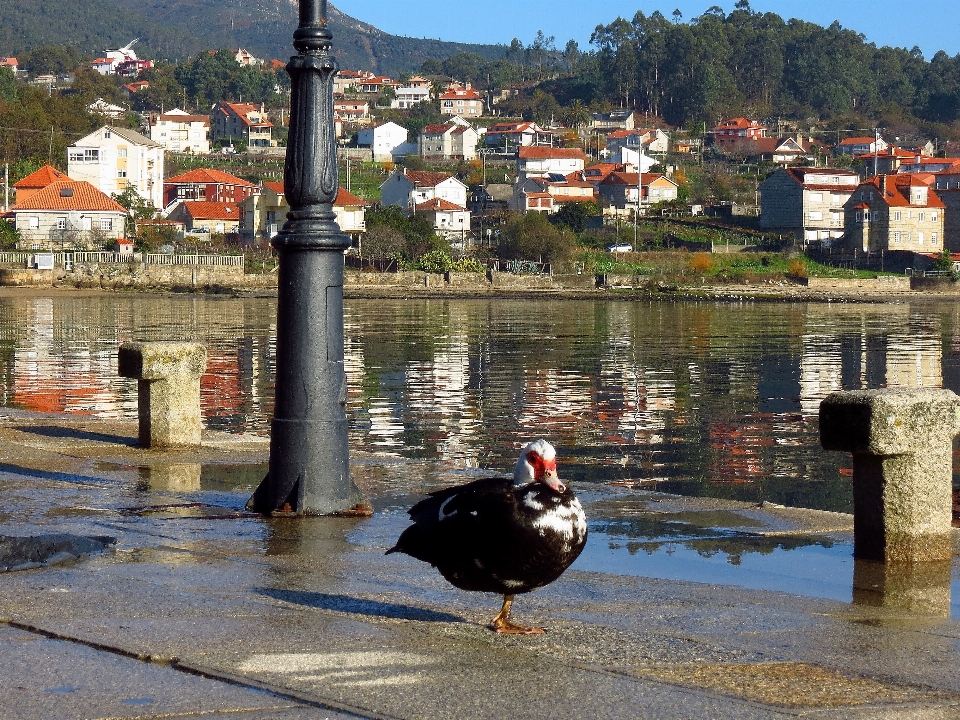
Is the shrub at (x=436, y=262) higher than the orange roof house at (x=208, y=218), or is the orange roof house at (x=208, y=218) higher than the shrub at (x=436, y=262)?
the orange roof house at (x=208, y=218)

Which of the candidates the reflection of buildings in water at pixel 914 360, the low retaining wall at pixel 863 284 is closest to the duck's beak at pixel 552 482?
the reflection of buildings in water at pixel 914 360

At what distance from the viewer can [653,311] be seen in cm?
7312

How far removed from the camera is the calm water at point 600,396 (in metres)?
9.36

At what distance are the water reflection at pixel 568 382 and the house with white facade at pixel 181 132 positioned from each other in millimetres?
125055

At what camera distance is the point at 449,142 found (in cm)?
17938

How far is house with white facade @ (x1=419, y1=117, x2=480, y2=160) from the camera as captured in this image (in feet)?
584

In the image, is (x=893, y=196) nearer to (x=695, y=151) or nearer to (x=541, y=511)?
(x=695, y=151)

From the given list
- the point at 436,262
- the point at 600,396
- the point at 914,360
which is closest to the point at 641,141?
the point at 436,262

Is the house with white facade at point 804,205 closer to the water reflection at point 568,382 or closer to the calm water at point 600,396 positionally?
the water reflection at point 568,382

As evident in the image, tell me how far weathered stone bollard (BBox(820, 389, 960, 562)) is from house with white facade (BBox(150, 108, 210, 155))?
17519cm

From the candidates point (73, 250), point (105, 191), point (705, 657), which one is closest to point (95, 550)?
point (705, 657)

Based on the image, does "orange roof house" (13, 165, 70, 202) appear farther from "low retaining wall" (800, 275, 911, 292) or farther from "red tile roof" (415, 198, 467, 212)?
"low retaining wall" (800, 275, 911, 292)

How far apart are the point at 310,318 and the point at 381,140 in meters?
170

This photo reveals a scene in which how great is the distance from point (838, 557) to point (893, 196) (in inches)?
4375
